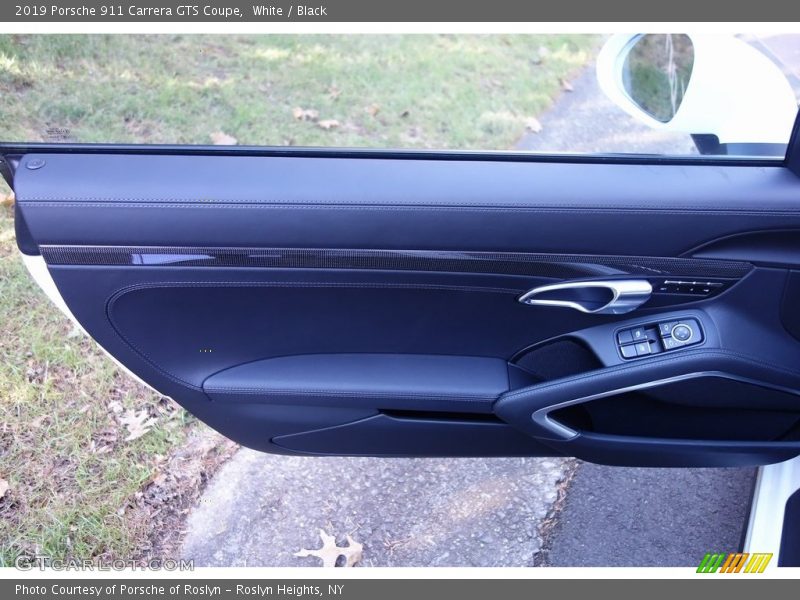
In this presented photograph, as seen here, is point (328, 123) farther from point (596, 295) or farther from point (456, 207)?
point (596, 295)

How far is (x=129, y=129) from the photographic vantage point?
1.89 m

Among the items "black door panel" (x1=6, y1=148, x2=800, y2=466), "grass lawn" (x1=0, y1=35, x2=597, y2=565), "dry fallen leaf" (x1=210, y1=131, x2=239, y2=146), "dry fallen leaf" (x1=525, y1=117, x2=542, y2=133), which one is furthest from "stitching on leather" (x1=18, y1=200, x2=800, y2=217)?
"dry fallen leaf" (x1=525, y1=117, x2=542, y2=133)

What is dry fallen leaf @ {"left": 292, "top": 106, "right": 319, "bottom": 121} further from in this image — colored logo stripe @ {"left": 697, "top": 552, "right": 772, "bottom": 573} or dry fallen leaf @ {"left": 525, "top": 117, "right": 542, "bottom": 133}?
colored logo stripe @ {"left": 697, "top": 552, "right": 772, "bottom": 573}

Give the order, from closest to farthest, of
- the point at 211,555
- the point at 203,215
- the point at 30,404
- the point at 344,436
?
the point at 203,215, the point at 344,436, the point at 211,555, the point at 30,404

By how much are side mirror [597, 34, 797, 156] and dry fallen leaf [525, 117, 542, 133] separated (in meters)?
0.87

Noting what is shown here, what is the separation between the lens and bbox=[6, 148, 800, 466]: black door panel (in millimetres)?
1473

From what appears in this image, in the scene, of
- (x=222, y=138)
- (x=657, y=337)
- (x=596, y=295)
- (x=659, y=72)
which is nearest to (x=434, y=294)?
(x=596, y=295)

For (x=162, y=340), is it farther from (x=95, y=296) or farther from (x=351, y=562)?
(x=351, y=562)

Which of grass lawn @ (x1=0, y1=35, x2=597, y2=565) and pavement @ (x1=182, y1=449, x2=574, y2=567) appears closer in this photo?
grass lawn @ (x1=0, y1=35, x2=597, y2=565)

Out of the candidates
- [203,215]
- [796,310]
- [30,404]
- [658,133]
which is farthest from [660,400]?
[30,404]

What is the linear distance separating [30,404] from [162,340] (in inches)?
38.7

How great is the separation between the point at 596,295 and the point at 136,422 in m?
1.68

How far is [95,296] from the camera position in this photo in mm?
1570

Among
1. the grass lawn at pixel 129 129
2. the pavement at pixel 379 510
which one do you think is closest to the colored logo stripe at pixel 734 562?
the pavement at pixel 379 510
